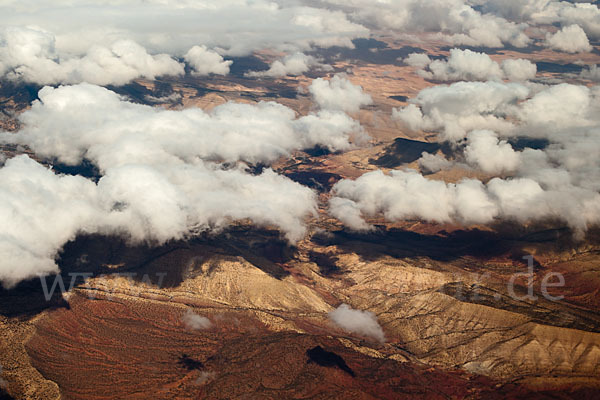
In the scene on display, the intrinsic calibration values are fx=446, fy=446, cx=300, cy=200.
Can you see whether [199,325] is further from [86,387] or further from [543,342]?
[543,342]

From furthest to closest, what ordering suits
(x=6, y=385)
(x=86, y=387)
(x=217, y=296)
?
(x=217, y=296), (x=86, y=387), (x=6, y=385)

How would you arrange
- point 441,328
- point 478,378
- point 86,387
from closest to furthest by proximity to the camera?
point 86,387
point 478,378
point 441,328

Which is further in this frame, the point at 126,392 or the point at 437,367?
the point at 437,367

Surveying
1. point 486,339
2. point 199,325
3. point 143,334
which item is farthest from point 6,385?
point 486,339

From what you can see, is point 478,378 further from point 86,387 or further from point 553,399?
point 86,387

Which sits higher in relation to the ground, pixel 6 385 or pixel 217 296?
pixel 6 385

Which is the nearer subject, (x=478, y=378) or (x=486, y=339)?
(x=478, y=378)

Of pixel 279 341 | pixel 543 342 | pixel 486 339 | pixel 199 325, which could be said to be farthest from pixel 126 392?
pixel 543 342

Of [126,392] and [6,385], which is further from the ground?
[6,385]

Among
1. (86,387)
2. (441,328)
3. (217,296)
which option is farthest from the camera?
(217,296)
